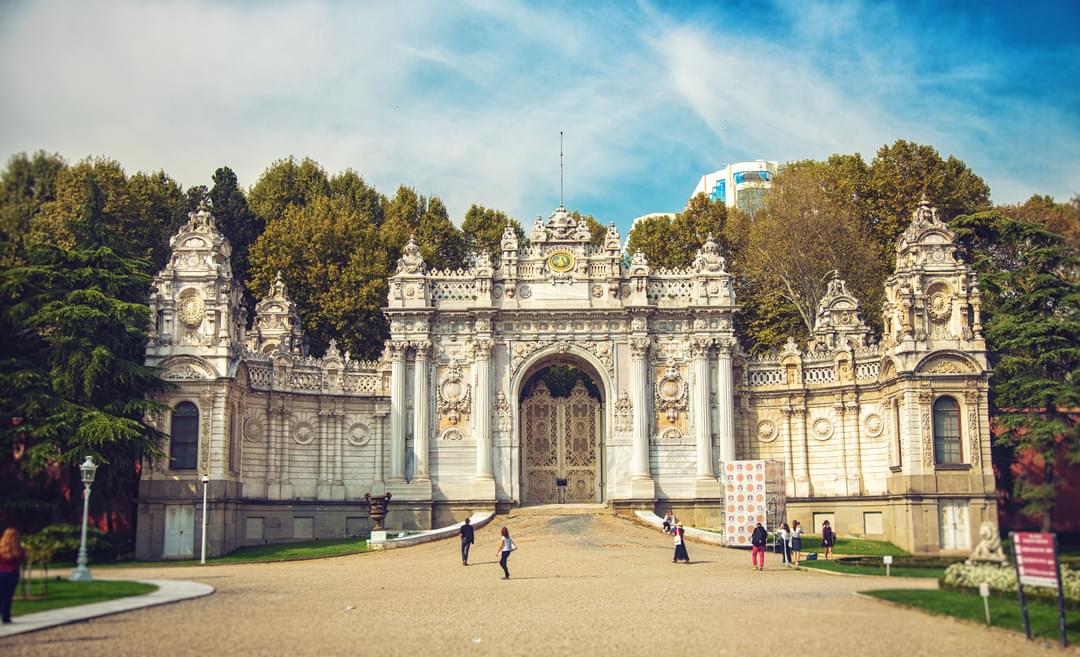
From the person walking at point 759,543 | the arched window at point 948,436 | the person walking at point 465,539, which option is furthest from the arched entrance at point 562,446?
the person walking at point 759,543

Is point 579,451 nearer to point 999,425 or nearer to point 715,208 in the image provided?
point 999,425

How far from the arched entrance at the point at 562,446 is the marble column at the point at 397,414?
5377mm

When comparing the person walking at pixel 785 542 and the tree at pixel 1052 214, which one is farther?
the tree at pixel 1052 214

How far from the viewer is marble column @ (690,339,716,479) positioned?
49.5 meters

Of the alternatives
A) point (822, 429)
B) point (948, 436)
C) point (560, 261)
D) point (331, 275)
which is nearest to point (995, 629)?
point (948, 436)

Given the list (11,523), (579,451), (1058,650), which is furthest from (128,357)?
(1058,650)

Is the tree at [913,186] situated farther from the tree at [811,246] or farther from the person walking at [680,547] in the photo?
the person walking at [680,547]

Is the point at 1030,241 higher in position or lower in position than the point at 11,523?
higher

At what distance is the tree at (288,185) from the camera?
73125 millimetres

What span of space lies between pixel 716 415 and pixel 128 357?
23805 mm

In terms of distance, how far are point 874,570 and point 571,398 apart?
2059 centimetres

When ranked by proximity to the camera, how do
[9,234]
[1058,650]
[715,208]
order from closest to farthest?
[1058,650] < [9,234] < [715,208]

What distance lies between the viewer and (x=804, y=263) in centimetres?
6350

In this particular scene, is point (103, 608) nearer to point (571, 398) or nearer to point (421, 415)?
point (421, 415)
